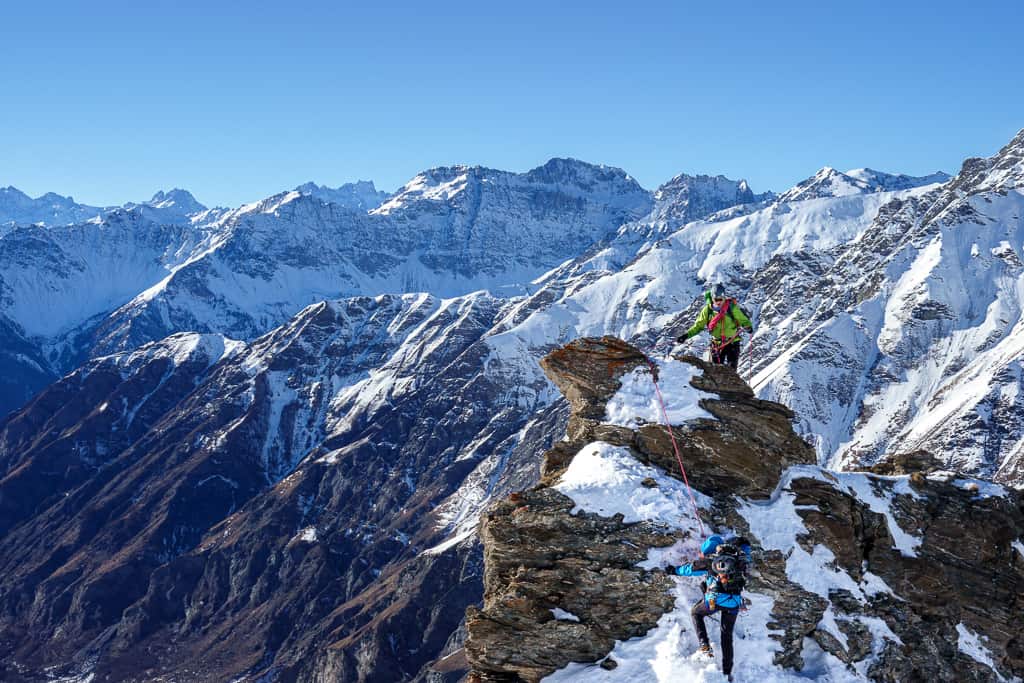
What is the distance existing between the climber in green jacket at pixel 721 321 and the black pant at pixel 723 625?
55.0 feet

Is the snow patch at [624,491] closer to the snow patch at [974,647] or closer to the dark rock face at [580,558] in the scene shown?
the dark rock face at [580,558]

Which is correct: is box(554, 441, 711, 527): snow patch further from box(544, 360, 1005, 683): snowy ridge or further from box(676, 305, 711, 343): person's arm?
box(676, 305, 711, 343): person's arm

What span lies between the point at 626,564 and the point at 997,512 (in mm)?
17285

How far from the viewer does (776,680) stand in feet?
81.0

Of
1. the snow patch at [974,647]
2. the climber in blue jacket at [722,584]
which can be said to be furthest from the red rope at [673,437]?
the snow patch at [974,647]

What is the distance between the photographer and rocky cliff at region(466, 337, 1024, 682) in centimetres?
2620

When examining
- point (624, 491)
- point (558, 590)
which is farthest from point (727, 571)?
point (624, 491)

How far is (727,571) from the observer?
2378 centimetres

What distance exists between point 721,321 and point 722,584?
710 inches

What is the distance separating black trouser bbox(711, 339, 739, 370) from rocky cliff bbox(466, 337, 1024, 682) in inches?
153

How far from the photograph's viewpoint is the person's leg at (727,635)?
23.9 meters

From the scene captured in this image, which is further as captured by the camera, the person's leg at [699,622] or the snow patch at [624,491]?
the snow patch at [624,491]

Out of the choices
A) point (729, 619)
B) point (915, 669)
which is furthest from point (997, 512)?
point (729, 619)

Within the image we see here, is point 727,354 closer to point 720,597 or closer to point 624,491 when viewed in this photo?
point 624,491
